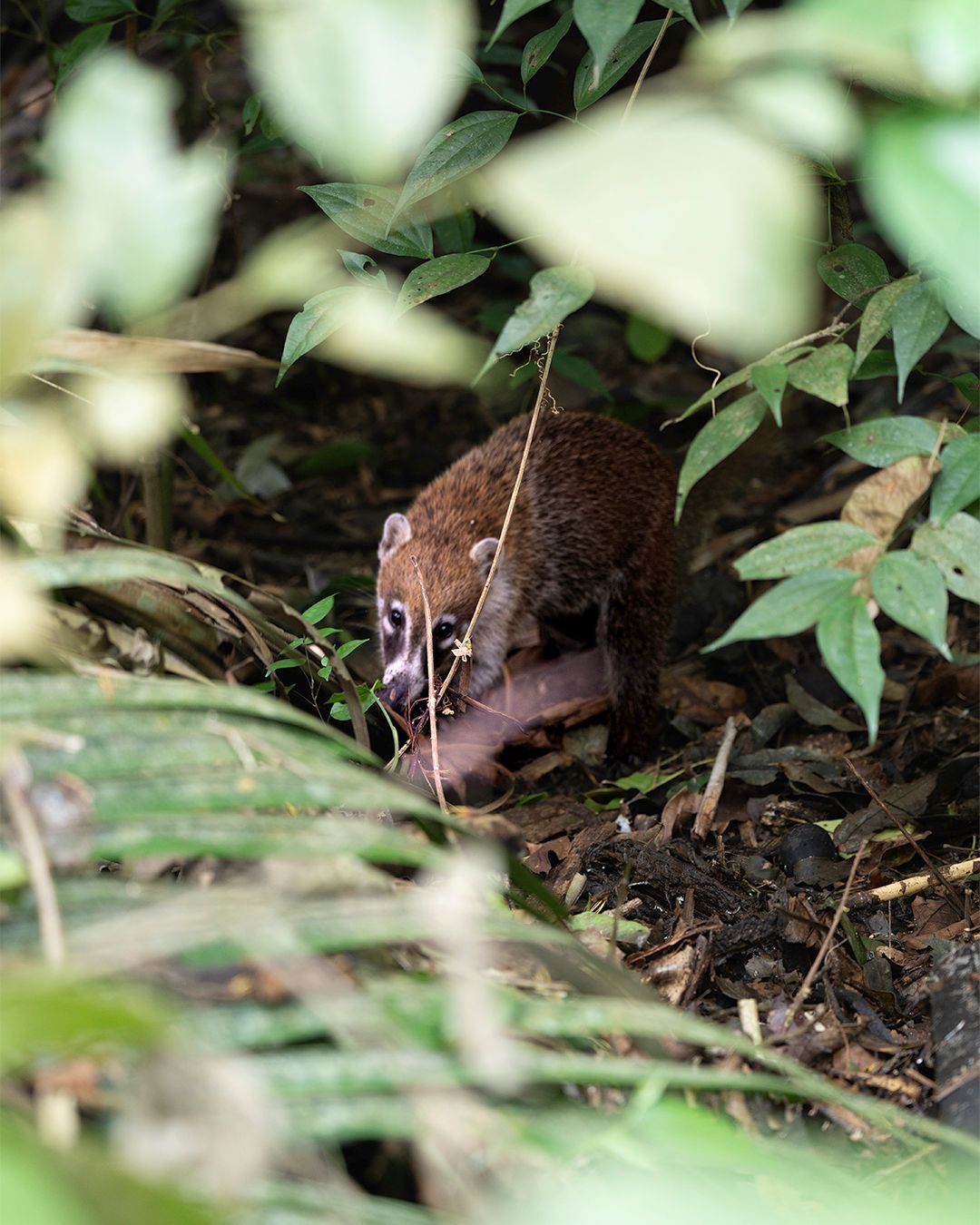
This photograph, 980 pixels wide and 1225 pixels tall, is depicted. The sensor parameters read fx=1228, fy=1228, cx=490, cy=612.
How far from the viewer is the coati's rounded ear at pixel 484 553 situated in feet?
17.4

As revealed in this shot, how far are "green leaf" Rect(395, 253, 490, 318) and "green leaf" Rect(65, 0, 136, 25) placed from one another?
7.19ft

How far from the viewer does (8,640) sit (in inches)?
48.0

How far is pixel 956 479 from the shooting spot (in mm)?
2135

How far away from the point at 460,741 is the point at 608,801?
0.66m

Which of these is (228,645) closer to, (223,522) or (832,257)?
(832,257)

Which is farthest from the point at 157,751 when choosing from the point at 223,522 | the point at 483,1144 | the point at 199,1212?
the point at 223,522

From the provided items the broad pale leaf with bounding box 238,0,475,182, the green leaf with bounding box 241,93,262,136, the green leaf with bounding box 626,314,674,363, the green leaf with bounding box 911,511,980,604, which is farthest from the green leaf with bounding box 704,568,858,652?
the green leaf with bounding box 626,314,674,363

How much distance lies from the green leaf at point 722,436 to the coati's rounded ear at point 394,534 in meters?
3.12

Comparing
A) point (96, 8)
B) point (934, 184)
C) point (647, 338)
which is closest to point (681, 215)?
point (934, 184)

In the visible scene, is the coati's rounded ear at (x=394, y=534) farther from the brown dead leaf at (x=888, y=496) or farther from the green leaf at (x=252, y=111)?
the brown dead leaf at (x=888, y=496)

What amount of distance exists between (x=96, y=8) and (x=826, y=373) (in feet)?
10.4

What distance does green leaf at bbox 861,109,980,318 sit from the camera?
3.17ft

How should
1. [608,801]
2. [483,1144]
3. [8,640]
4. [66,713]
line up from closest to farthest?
1. [8,640]
2. [483,1144]
3. [66,713]
4. [608,801]

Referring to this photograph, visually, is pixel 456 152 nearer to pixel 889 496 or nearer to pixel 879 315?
pixel 879 315
